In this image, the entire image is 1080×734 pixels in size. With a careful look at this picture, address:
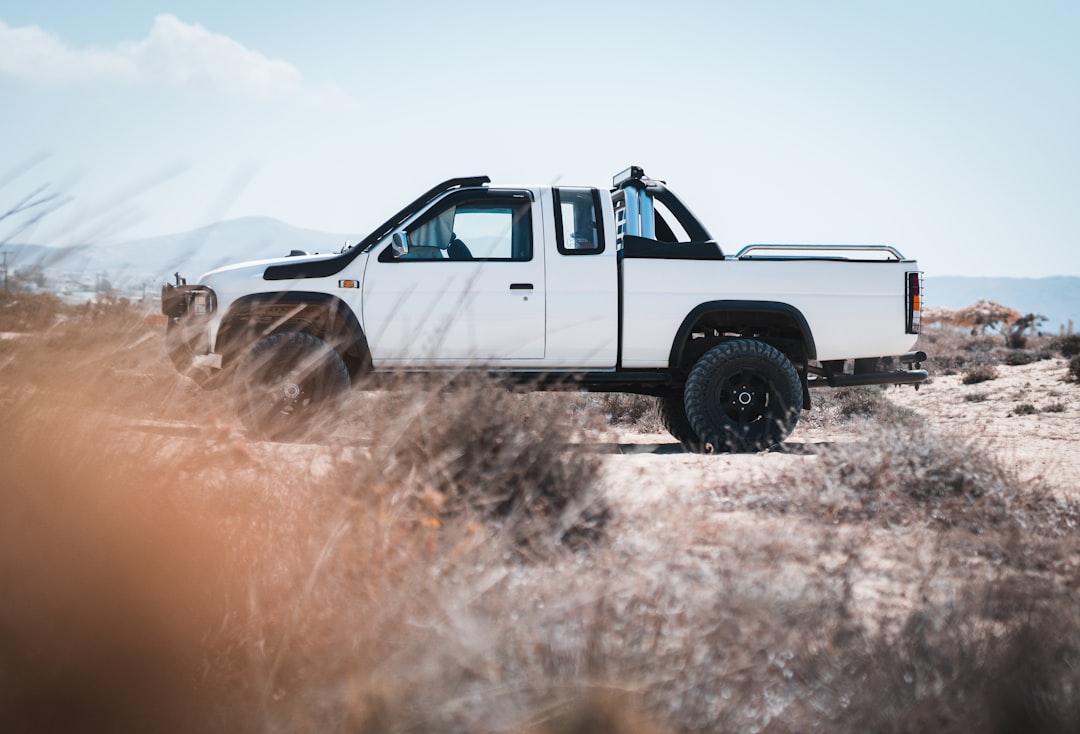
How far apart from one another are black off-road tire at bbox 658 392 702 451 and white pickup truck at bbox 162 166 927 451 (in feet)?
1.55

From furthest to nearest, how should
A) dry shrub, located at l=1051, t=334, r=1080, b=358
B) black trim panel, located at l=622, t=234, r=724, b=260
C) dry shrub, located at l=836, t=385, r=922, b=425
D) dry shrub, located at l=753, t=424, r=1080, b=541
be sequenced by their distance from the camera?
1. dry shrub, located at l=1051, t=334, r=1080, b=358
2. dry shrub, located at l=836, t=385, r=922, b=425
3. black trim panel, located at l=622, t=234, r=724, b=260
4. dry shrub, located at l=753, t=424, r=1080, b=541

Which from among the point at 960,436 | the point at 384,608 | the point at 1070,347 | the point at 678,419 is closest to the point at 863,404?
the point at 678,419

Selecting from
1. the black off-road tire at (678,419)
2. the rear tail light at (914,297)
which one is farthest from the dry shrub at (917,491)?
the black off-road tire at (678,419)

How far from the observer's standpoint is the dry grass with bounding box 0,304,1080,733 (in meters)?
2.69

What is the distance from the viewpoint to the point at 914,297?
8.04 meters

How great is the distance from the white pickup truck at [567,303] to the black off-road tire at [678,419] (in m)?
0.47

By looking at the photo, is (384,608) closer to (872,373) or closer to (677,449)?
(677,449)

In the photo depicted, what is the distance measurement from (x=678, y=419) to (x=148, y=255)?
629cm

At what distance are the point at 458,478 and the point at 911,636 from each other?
6.88 feet

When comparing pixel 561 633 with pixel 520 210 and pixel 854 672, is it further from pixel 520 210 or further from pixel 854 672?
pixel 520 210

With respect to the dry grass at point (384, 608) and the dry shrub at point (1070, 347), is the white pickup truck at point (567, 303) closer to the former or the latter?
the dry grass at point (384, 608)

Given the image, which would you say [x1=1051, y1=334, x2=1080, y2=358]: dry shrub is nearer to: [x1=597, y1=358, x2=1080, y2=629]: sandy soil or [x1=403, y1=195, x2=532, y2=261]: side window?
[x1=597, y1=358, x2=1080, y2=629]: sandy soil

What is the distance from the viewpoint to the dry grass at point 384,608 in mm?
2691

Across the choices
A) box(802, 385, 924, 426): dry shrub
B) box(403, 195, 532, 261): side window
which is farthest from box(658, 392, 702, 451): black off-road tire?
box(802, 385, 924, 426): dry shrub
